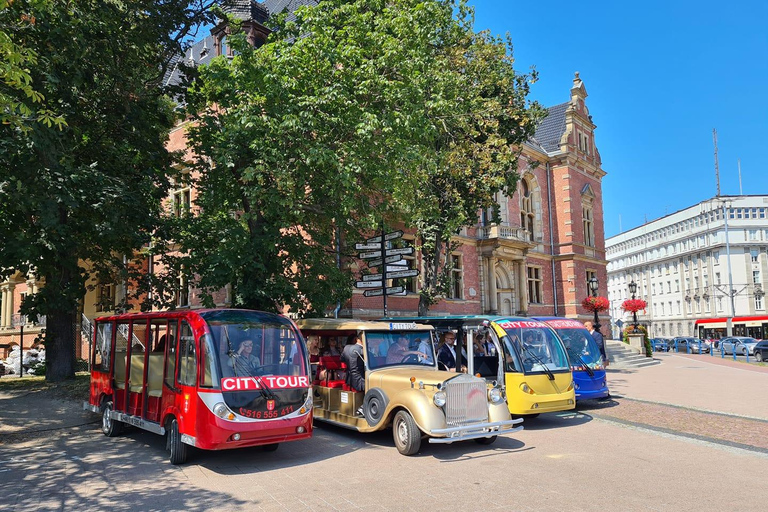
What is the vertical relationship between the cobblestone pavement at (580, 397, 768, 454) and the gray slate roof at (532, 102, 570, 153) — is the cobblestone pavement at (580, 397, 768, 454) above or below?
below

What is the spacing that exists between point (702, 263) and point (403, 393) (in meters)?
83.5

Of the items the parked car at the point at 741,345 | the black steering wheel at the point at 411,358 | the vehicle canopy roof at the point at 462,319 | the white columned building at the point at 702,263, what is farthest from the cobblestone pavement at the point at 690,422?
the white columned building at the point at 702,263

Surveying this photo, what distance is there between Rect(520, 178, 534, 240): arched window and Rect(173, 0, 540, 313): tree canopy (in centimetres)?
1909

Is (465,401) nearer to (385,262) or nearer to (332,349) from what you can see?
(332,349)

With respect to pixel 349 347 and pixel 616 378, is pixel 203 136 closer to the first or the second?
pixel 349 347

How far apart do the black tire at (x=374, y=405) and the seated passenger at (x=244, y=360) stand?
2.23 metres

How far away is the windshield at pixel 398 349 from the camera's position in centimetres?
1105

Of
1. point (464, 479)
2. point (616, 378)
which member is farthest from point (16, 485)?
point (616, 378)

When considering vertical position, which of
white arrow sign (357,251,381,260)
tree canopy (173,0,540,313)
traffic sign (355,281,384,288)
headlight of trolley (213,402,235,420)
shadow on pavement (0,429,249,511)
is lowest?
shadow on pavement (0,429,249,511)

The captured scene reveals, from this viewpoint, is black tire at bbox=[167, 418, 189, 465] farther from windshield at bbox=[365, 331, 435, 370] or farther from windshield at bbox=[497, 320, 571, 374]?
windshield at bbox=[497, 320, 571, 374]

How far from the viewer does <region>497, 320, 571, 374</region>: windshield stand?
12.6m

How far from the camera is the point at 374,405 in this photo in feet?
33.8

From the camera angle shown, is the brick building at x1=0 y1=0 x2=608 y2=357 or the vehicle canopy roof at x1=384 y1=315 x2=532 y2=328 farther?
the brick building at x1=0 y1=0 x2=608 y2=357

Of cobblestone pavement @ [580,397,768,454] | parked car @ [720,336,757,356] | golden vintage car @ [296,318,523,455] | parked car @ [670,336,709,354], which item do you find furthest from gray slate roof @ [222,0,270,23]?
parked car @ [670,336,709,354]
